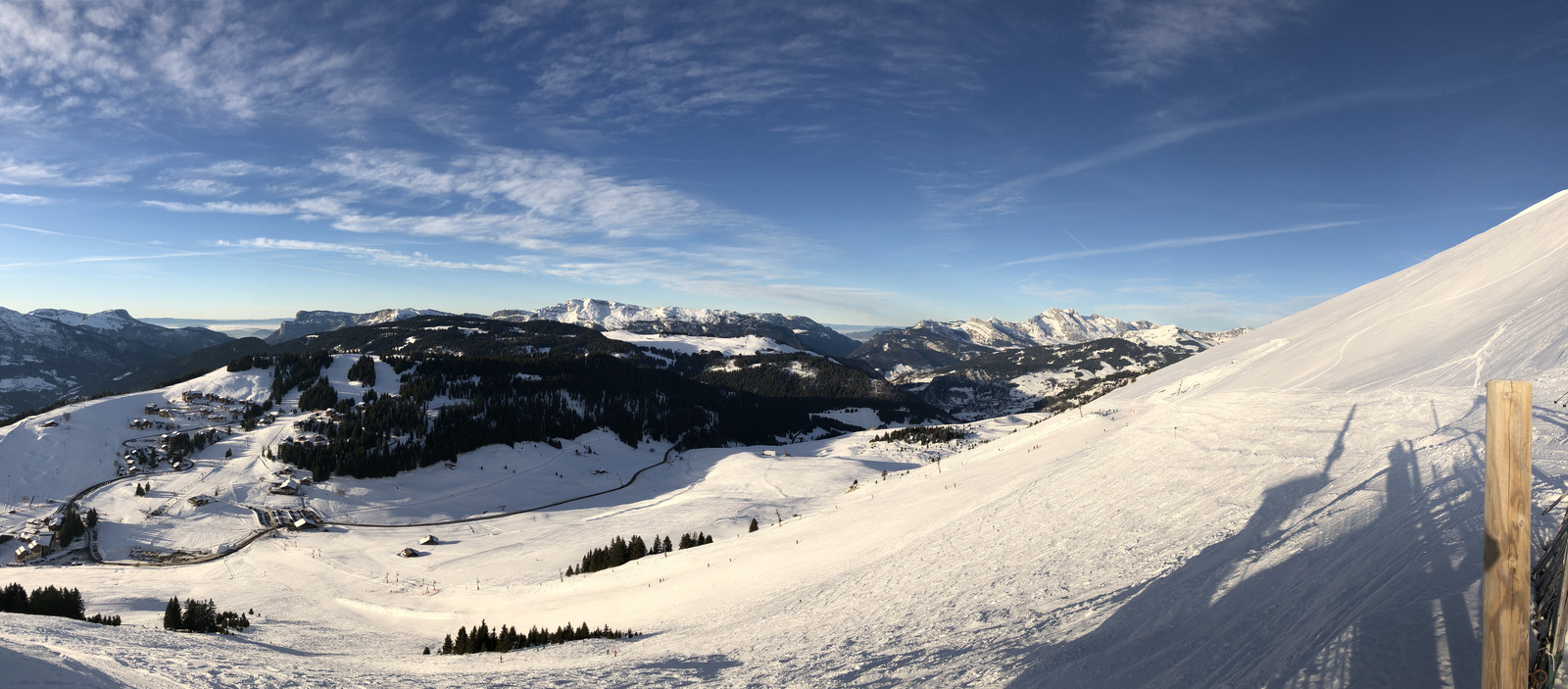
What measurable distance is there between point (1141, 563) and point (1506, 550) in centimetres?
623

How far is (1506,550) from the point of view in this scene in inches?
143

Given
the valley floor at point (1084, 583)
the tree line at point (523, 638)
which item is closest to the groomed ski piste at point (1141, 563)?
the valley floor at point (1084, 583)

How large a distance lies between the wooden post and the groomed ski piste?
51.4 inches

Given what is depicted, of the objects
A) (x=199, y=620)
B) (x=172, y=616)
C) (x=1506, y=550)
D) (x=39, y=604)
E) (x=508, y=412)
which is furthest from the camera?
(x=508, y=412)

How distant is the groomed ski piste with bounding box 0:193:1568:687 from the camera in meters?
6.47

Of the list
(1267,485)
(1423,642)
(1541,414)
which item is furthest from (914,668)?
(1541,414)

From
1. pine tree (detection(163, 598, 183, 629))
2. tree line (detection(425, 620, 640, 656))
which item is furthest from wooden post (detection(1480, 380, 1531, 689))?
pine tree (detection(163, 598, 183, 629))

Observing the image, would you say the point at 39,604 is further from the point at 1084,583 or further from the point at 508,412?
the point at 508,412

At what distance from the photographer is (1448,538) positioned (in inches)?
A: 258

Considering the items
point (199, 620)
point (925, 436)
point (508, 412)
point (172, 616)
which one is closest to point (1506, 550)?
point (199, 620)

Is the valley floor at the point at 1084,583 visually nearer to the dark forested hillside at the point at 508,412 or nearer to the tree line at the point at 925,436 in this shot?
the dark forested hillside at the point at 508,412

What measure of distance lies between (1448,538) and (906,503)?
44.9ft

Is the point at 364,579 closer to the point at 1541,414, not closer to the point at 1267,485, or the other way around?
the point at 1267,485

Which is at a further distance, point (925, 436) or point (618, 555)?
point (925, 436)
